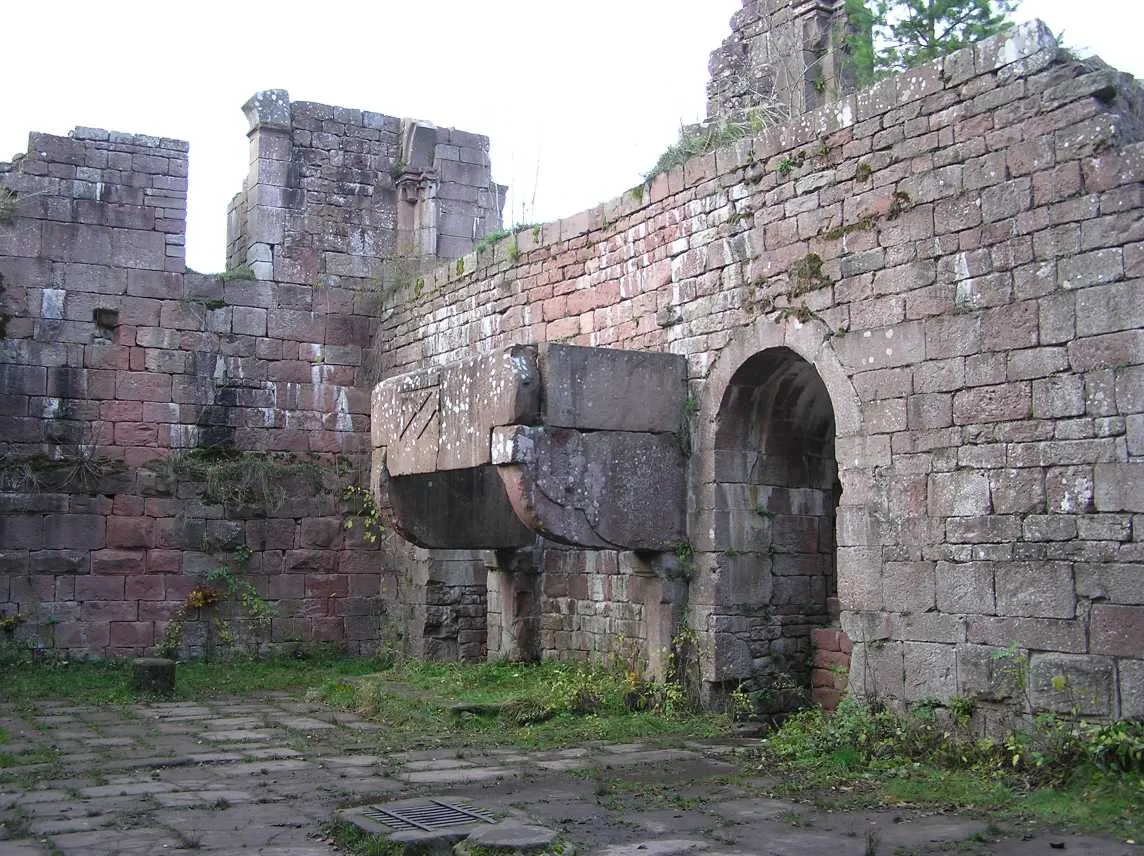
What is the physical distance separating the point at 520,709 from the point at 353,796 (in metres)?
2.58

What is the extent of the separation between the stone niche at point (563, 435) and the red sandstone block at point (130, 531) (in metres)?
4.13

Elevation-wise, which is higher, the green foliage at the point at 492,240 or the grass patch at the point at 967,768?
the green foliage at the point at 492,240

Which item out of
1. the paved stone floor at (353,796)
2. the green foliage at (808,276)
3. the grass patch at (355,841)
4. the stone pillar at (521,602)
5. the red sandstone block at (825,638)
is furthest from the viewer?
the stone pillar at (521,602)

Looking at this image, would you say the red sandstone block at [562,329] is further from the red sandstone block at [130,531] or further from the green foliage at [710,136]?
the red sandstone block at [130,531]

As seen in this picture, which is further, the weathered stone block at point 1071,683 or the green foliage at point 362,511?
the green foliage at point 362,511

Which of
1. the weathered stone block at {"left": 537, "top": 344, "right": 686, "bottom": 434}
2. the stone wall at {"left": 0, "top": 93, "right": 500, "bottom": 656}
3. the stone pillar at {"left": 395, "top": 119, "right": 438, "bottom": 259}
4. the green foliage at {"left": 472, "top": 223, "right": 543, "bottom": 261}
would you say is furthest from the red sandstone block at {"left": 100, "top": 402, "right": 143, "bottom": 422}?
the weathered stone block at {"left": 537, "top": 344, "right": 686, "bottom": 434}

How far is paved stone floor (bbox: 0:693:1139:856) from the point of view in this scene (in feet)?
16.7

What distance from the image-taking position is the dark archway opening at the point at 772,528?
8.54m

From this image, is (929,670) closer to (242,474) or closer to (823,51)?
(823,51)

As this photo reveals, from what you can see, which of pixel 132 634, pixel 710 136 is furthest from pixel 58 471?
pixel 710 136

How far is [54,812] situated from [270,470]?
7.48m

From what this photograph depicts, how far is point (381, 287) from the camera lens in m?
14.3

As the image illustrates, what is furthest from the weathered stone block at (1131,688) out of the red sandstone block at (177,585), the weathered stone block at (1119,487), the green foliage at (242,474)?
the red sandstone block at (177,585)

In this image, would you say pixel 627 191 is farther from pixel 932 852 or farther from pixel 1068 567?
pixel 932 852
